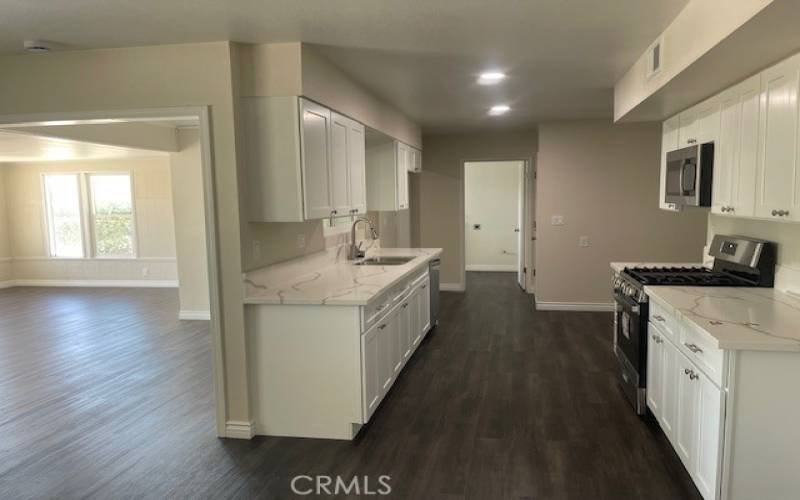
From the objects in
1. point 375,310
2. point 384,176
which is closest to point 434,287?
point 384,176

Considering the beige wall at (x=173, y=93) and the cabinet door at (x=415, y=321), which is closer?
the beige wall at (x=173, y=93)

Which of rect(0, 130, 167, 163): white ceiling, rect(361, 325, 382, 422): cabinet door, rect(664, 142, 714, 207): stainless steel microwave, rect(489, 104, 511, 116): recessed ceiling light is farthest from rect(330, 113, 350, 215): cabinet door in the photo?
rect(0, 130, 167, 163): white ceiling

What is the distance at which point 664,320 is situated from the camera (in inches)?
118

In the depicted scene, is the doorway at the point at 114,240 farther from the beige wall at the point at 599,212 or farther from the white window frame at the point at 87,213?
the beige wall at the point at 599,212

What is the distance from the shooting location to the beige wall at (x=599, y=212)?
21.3ft

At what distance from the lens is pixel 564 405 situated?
3713 mm

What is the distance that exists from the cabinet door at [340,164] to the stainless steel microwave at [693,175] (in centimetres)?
240

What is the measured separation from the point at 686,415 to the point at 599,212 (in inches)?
172

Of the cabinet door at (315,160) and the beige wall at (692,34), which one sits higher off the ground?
the beige wall at (692,34)

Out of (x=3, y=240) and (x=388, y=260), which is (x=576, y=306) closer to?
(x=388, y=260)

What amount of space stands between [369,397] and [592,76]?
2987 mm

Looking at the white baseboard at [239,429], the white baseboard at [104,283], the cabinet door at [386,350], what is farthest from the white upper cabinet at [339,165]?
the white baseboard at [104,283]

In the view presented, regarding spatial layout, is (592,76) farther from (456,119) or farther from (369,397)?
(369,397)

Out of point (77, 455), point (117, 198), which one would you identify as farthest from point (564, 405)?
point (117, 198)
